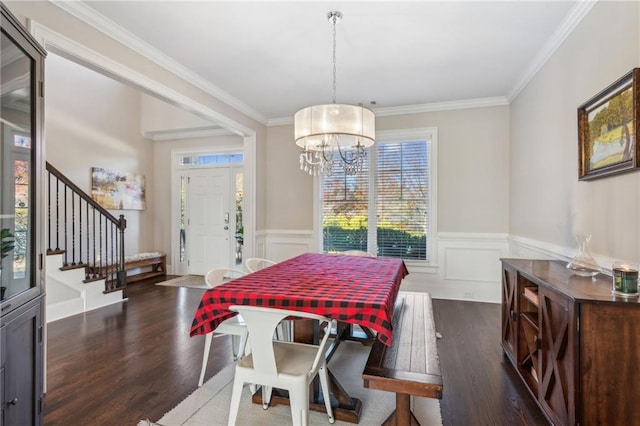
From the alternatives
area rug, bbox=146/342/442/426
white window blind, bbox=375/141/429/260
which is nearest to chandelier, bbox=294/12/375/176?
area rug, bbox=146/342/442/426

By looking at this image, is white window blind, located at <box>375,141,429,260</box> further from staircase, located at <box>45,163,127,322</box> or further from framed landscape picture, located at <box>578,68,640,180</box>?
staircase, located at <box>45,163,127,322</box>

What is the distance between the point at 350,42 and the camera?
297 cm

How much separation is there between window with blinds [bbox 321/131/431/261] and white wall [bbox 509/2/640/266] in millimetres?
1200

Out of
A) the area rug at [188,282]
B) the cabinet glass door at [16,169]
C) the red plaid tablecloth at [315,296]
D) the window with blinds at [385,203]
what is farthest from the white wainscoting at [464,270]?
the cabinet glass door at [16,169]

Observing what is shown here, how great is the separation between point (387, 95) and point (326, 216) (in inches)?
78.3

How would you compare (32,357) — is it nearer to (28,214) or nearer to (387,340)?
(28,214)

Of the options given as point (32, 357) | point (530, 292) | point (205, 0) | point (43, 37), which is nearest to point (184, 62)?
point (205, 0)

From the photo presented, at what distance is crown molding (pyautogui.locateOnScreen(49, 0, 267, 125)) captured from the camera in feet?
7.88

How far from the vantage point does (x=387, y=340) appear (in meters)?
1.62

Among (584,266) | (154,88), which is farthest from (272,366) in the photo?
(154,88)

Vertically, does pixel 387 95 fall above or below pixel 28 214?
above

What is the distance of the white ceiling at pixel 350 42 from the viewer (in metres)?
2.49

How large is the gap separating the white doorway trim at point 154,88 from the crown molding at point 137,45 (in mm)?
197

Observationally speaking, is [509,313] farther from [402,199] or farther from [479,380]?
[402,199]
